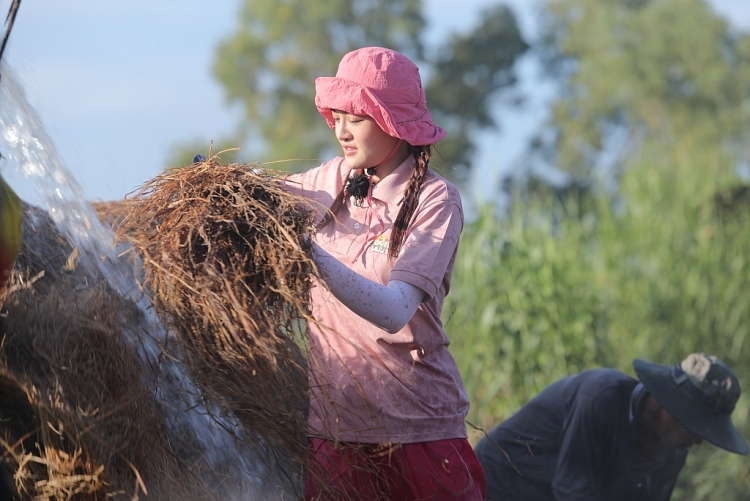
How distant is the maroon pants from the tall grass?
2930mm

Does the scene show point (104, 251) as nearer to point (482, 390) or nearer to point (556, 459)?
point (556, 459)

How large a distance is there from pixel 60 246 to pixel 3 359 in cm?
77

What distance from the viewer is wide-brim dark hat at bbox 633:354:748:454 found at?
4.11 metres

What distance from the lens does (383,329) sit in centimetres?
231

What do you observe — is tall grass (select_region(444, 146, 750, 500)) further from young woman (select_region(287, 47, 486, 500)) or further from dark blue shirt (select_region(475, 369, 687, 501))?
young woman (select_region(287, 47, 486, 500))

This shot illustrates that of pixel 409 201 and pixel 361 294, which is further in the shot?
pixel 409 201

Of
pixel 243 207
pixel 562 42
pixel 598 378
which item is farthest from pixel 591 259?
pixel 562 42

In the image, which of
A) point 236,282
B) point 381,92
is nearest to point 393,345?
point 236,282

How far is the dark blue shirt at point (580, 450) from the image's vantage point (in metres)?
3.97

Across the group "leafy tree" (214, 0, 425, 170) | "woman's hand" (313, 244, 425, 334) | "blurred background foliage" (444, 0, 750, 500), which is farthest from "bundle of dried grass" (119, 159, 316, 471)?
"leafy tree" (214, 0, 425, 170)

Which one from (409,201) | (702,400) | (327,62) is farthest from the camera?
(327,62)

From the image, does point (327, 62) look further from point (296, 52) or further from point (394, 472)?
point (394, 472)

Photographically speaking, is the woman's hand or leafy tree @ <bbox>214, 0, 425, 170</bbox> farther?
leafy tree @ <bbox>214, 0, 425, 170</bbox>

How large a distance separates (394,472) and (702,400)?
7.49 ft
